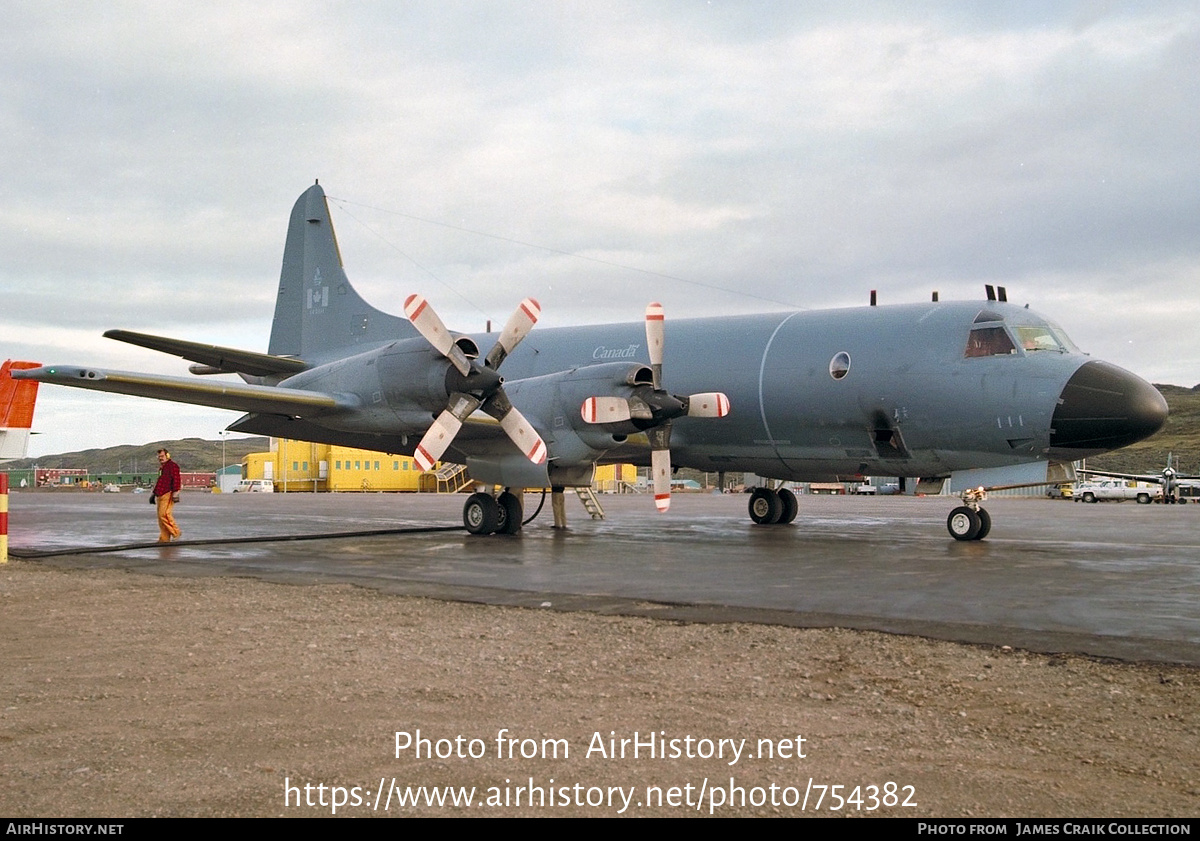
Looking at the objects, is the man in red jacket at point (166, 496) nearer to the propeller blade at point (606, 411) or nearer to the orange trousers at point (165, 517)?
the orange trousers at point (165, 517)

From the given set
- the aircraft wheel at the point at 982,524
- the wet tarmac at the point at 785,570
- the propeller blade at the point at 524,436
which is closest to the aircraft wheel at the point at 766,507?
the wet tarmac at the point at 785,570

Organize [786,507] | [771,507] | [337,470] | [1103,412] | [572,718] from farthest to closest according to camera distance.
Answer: [337,470]
[786,507]
[771,507]
[1103,412]
[572,718]

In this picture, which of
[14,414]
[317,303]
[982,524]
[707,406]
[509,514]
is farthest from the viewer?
[14,414]

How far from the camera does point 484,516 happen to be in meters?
18.6

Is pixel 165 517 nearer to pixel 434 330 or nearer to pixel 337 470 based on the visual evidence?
pixel 434 330

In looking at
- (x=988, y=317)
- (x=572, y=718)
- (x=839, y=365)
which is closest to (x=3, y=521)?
(x=572, y=718)

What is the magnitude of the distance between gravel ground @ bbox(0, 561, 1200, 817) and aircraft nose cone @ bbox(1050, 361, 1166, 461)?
948 centimetres

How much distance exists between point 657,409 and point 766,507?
22.0 feet

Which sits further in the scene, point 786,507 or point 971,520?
point 786,507

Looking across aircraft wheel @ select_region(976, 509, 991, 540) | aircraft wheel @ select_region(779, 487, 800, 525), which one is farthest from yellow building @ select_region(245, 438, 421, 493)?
aircraft wheel @ select_region(976, 509, 991, 540)

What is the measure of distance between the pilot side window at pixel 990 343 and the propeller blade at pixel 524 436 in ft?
24.3

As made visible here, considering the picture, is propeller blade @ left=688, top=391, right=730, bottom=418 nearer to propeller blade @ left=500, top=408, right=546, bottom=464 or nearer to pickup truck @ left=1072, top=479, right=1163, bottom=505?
propeller blade @ left=500, top=408, right=546, bottom=464

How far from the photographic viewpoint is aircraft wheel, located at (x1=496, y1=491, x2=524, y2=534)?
61.3 feet

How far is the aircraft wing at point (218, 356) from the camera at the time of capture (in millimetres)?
16062
